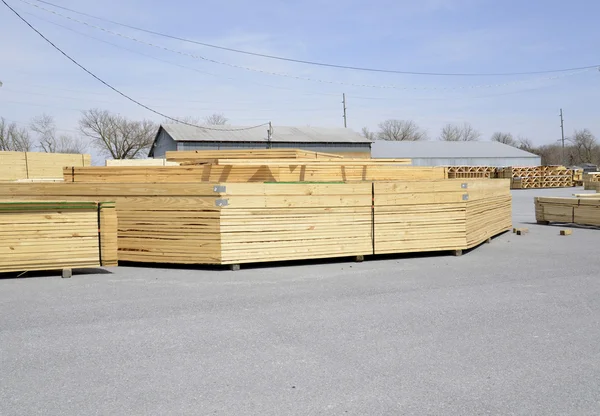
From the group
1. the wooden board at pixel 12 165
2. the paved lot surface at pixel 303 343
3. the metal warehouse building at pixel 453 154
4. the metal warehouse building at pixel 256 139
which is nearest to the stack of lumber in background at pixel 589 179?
the metal warehouse building at pixel 256 139

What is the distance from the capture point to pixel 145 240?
8.94 meters

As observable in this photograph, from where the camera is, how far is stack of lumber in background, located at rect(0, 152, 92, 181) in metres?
19.2

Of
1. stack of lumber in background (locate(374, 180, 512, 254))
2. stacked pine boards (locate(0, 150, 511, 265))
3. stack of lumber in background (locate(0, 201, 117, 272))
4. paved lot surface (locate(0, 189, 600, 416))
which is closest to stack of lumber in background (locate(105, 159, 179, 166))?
stacked pine boards (locate(0, 150, 511, 265))

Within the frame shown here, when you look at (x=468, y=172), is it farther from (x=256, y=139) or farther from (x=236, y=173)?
(x=236, y=173)

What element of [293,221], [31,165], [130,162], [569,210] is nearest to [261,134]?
[31,165]

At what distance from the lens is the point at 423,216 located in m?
9.88

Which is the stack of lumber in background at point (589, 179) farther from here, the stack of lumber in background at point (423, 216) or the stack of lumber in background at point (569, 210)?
the stack of lumber in background at point (423, 216)

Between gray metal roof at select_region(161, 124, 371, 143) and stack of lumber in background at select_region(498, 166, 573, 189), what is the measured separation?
15.4 m

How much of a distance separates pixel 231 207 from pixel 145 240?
160 centimetres

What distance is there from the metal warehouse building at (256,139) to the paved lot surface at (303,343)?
1442 inches

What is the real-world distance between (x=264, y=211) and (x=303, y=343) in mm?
4204

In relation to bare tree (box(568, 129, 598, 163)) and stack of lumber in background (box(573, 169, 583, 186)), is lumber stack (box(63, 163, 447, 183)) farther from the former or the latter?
bare tree (box(568, 129, 598, 163))

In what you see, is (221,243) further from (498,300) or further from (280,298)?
(498,300)

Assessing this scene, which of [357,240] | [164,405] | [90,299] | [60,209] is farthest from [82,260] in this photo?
[164,405]
